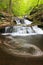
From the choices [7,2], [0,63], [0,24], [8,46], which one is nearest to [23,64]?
[0,63]

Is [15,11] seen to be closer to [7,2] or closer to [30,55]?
[7,2]

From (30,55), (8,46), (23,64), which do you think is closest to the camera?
(23,64)

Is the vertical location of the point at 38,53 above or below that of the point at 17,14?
above

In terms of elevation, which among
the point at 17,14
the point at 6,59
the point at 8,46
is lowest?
the point at 17,14

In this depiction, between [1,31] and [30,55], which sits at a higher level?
[30,55]

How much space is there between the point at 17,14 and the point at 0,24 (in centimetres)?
1225

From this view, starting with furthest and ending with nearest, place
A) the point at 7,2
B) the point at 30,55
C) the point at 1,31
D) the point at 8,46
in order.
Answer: the point at 7,2, the point at 1,31, the point at 8,46, the point at 30,55

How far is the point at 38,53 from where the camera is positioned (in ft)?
29.9

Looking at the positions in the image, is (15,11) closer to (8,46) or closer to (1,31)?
(1,31)

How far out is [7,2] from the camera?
29.2 meters

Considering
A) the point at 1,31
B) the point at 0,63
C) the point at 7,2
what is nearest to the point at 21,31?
the point at 1,31

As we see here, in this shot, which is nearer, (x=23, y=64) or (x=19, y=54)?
(x=23, y=64)

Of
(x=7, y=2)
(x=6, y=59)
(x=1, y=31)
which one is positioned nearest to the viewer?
(x=6, y=59)

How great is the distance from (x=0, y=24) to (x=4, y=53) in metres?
9.67
